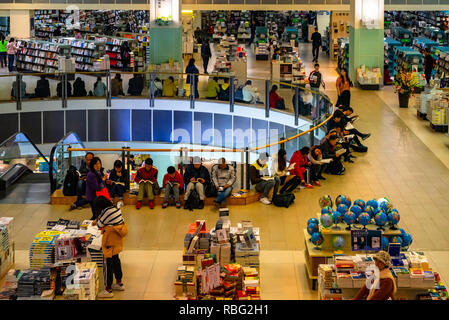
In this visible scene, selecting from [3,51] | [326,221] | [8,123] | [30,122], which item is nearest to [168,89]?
[30,122]

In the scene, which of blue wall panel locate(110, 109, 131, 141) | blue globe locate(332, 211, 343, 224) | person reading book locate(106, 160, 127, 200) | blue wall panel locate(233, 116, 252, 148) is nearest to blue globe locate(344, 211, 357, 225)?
blue globe locate(332, 211, 343, 224)

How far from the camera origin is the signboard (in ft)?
30.1

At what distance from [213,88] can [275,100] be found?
2.01 m

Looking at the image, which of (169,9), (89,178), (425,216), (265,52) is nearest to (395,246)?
(425,216)

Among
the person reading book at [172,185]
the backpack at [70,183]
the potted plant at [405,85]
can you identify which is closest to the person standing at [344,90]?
the potted plant at [405,85]

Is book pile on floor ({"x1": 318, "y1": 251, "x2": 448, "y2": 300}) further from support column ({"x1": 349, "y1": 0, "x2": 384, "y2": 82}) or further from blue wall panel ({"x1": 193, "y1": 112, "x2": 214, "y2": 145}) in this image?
support column ({"x1": 349, "y1": 0, "x2": 384, "y2": 82})

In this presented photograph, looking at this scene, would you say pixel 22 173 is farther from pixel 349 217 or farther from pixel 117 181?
pixel 349 217

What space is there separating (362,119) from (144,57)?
11485mm

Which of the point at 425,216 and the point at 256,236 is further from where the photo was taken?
the point at 425,216

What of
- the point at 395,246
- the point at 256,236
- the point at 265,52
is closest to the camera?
the point at 395,246

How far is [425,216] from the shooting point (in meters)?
12.4

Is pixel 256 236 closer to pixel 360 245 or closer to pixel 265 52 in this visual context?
pixel 360 245

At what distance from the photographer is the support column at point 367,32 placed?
958 inches

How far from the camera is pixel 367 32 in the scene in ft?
80.3
